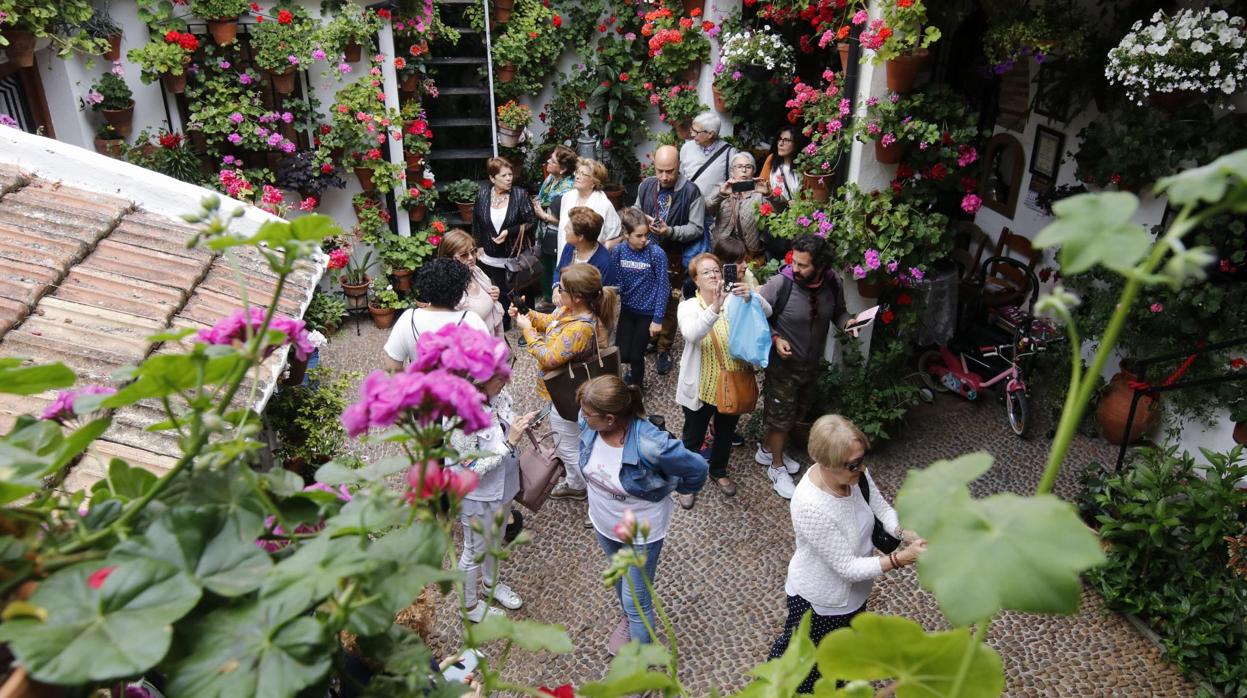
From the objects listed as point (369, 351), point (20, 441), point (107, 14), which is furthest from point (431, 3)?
point (20, 441)

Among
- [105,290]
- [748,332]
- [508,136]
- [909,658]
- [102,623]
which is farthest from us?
[508,136]

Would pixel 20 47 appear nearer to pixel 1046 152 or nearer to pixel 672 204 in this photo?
pixel 672 204

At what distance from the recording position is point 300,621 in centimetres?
Result: 106

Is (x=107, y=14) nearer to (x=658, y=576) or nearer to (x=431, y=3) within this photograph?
(x=431, y=3)

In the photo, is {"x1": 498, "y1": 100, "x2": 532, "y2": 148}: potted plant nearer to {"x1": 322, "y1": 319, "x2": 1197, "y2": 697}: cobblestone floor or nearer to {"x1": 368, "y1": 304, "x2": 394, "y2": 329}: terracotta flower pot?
{"x1": 368, "y1": 304, "x2": 394, "y2": 329}: terracotta flower pot

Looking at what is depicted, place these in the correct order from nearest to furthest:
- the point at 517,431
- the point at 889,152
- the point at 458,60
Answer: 1. the point at 517,431
2. the point at 889,152
3. the point at 458,60

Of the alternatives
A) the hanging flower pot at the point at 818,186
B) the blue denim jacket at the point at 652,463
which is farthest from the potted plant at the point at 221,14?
the blue denim jacket at the point at 652,463

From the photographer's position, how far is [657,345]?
7.88m

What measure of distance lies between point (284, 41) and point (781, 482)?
557cm

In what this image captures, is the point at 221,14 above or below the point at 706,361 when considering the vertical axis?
above

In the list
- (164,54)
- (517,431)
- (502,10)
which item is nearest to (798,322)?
(517,431)

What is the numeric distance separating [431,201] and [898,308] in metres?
4.89

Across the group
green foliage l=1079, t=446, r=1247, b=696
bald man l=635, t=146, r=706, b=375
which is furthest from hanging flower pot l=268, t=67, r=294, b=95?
green foliage l=1079, t=446, r=1247, b=696

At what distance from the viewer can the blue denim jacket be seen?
397 cm
